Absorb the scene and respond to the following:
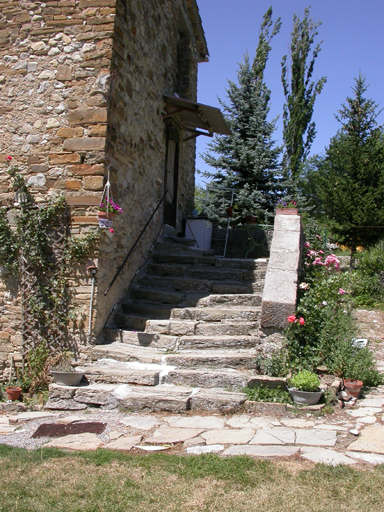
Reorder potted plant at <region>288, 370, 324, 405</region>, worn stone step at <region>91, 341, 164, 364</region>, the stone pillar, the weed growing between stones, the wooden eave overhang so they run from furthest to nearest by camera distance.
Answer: the wooden eave overhang, the weed growing between stones, worn stone step at <region>91, 341, 164, 364</region>, the stone pillar, potted plant at <region>288, 370, 324, 405</region>

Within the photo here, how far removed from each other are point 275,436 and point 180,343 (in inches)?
82.7

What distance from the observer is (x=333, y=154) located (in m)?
12.0

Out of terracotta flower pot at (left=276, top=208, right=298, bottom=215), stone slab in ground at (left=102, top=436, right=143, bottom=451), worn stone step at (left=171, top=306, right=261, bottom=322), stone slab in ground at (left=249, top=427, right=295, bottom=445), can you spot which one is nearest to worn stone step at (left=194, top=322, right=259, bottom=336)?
worn stone step at (left=171, top=306, right=261, bottom=322)

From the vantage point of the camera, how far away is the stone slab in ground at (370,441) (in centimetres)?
354

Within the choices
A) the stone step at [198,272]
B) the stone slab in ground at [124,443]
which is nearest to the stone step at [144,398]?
the stone slab in ground at [124,443]

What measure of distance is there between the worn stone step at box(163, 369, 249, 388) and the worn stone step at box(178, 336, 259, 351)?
0.47m

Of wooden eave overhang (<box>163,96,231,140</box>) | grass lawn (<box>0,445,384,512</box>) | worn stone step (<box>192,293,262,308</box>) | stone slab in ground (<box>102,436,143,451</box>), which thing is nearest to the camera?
grass lawn (<box>0,445,384,512</box>)

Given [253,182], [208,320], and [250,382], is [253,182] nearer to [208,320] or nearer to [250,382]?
[208,320]

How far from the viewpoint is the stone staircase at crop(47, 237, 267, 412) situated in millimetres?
4883

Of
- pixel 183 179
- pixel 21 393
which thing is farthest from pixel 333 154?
pixel 21 393

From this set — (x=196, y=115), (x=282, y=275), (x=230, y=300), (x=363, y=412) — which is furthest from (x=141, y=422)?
(x=196, y=115)

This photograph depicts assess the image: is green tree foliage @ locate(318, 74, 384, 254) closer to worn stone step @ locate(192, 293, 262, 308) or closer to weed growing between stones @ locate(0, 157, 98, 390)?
worn stone step @ locate(192, 293, 262, 308)

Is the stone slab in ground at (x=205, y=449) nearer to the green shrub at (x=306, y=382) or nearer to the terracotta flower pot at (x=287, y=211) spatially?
the green shrub at (x=306, y=382)

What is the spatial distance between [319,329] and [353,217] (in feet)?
21.3
